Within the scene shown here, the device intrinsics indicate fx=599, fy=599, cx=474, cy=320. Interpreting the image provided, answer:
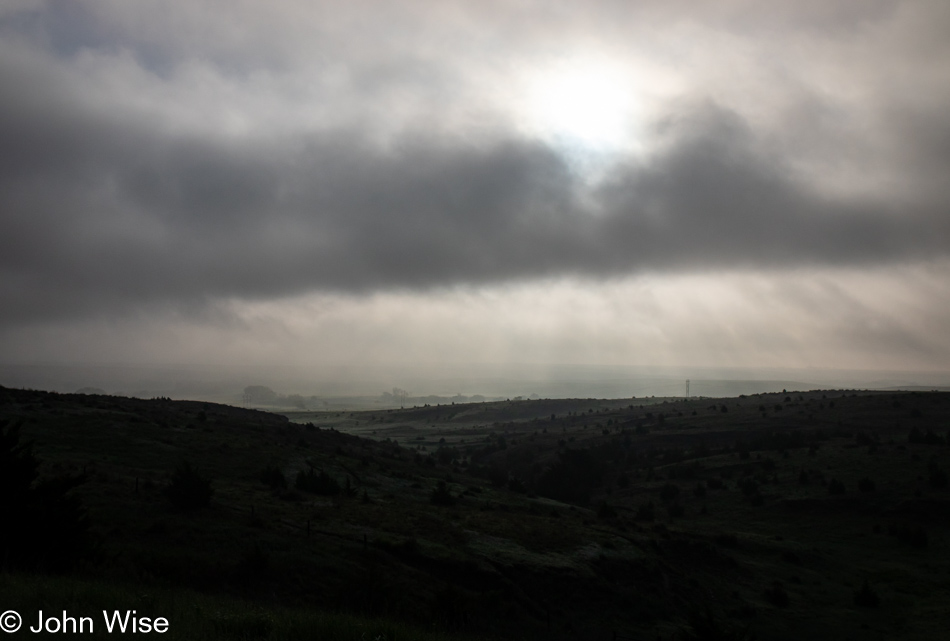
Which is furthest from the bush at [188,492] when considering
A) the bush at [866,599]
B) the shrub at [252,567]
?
the bush at [866,599]

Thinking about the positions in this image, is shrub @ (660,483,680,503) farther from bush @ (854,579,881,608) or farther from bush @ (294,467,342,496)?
bush @ (294,467,342,496)

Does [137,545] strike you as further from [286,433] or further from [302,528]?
[286,433]

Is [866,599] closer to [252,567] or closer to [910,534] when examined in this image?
[910,534]

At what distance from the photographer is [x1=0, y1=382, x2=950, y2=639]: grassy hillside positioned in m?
22.7

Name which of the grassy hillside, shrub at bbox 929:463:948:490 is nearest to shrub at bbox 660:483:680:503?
the grassy hillside

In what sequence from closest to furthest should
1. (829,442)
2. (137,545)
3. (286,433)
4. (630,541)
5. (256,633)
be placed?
(256,633)
(137,545)
(630,541)
(286,433)
(829,442)

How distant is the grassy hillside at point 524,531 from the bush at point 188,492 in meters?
0.35

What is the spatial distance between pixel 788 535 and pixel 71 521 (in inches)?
1982

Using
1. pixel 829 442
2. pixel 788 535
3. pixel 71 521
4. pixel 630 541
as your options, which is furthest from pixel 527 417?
pixel 71 521

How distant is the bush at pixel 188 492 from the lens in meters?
28.7

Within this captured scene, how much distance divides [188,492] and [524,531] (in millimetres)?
18730

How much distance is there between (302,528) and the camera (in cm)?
2919

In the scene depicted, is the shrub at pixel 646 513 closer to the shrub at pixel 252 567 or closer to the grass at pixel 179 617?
the shrub at pixel 252 567

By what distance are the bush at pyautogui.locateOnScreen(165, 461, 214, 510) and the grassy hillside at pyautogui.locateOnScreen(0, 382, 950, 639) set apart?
13.8 inches
